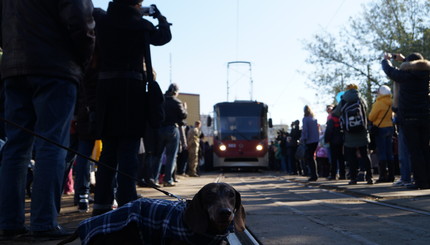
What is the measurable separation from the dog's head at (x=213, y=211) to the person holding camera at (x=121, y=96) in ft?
6.78

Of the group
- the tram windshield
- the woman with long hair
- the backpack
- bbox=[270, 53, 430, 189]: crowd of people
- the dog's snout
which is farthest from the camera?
the tram windshield

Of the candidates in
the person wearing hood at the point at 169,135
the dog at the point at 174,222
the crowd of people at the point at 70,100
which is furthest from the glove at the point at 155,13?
the person wearing hood at the point at 169,135

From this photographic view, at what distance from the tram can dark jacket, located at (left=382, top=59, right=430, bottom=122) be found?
15.5 meters

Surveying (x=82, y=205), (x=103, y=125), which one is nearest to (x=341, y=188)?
(x=82, y=205)

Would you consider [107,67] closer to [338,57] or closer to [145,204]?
[145,204]

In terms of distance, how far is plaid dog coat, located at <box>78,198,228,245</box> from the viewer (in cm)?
286

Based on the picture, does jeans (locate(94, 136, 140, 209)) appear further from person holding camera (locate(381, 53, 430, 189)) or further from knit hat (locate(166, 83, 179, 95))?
knit hat (locate(166, 83, 179, 95))

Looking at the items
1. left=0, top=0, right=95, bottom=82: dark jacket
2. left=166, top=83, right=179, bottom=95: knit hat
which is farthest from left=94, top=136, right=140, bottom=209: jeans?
left=166, top=83, right=179, bottom=95: knit hat

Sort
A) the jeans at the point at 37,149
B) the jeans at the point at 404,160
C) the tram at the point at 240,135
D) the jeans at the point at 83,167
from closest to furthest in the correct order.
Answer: the jeans at the point at 37,149 → the jeans at the point at 83,167 → the jeans at the point at 404,160 → the tram at the point at 240,135

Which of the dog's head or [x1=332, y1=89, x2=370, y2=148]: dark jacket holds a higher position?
[x1=332, y1=89, x2=370, y2=148]: dark jacket

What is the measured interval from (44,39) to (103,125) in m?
1.15

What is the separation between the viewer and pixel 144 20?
5105 mm

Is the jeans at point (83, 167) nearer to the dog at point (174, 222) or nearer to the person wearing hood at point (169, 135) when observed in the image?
the dog at point (174, 222)

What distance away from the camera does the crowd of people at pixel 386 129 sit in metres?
8.45
